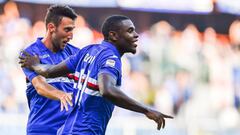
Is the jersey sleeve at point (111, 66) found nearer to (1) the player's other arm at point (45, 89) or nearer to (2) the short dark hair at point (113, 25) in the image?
(2) the short dark hair at point (113, 25)

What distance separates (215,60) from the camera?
54.2 ft

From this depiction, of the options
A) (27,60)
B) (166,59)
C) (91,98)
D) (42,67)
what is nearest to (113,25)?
(91,98)

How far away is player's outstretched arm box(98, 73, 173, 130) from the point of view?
6035mm

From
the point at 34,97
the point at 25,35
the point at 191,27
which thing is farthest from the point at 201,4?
the point at 34,97

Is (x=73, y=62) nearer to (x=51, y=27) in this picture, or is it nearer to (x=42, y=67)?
(x=42, y=67)

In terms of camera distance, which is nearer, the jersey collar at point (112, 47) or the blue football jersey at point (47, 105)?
the jersey collar at point (112, 47)

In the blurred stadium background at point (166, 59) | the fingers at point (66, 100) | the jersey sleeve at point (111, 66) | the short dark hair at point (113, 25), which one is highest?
the blurred stadium background at point (166, 59)

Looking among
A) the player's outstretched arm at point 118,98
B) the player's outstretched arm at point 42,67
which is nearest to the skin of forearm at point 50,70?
the player's outstretched arm at point 42,67

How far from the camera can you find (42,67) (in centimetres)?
746

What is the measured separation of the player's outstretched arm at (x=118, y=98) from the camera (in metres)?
6.04

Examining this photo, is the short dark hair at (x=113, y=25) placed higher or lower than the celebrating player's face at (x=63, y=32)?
lower

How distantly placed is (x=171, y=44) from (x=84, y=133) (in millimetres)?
9854

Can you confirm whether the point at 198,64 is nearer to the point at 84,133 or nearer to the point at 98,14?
the point at 98,14

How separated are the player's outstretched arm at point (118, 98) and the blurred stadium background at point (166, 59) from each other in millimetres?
8850
